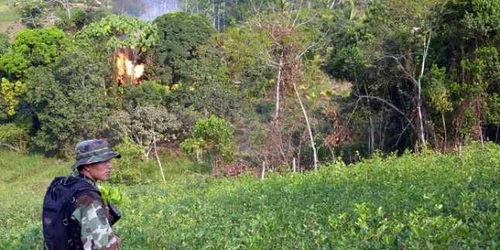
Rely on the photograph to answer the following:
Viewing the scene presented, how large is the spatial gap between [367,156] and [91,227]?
769 inches

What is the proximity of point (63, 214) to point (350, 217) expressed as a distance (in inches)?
124

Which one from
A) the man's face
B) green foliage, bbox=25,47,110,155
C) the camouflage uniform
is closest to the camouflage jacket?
the camouflage uniform

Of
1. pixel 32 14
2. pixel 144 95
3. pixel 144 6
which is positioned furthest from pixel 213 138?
pixel 144 6

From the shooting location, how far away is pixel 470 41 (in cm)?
1844

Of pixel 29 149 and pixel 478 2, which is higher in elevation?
pixel 478 2

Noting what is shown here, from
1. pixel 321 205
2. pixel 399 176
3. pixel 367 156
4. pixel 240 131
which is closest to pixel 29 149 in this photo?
pixel 240 131

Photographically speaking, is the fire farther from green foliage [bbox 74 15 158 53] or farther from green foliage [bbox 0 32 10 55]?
green foliage [bbox 0 32 10 55]

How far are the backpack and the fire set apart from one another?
2740cm

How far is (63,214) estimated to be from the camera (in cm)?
371

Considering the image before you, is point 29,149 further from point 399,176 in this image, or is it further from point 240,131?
point 399,176

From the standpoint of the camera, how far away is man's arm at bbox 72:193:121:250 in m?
3.68

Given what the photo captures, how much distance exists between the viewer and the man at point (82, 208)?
3684 millimetres

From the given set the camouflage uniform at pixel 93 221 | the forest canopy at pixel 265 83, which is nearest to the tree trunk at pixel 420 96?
the forest canopy at pixel 265 83

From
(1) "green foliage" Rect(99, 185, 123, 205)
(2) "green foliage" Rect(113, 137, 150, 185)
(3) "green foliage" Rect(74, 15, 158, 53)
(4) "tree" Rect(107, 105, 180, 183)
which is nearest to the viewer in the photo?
(1) "green foliage" Rect(99, 185, 123, 205)
